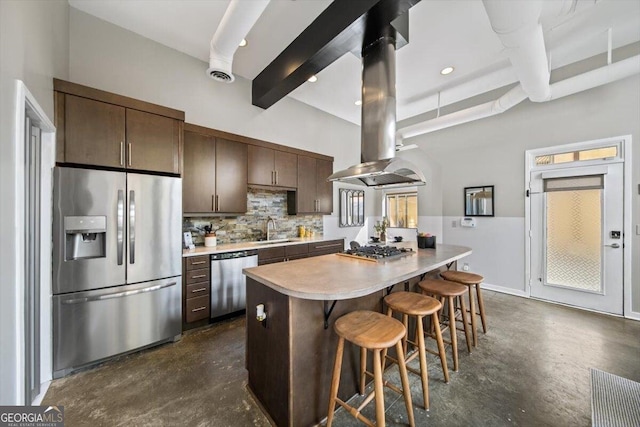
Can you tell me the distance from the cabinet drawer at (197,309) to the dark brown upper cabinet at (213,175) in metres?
1.09

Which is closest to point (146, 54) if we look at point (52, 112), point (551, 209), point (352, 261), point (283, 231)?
point (52, 112)

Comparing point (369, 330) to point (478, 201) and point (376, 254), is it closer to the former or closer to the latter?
point (376, 254)

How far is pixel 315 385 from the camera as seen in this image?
1.58 metres

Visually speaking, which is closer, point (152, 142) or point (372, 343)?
point (372, 343)

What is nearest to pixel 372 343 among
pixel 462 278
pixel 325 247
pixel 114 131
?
pixel 462 278

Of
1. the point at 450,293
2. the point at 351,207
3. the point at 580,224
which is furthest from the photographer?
the point at 351,207

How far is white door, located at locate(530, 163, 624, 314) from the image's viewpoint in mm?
3225

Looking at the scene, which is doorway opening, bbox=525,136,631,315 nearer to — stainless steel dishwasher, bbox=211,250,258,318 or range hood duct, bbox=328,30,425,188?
range hood duct, bbox=328,30,425,188

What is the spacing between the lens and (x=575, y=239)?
11.6 ft

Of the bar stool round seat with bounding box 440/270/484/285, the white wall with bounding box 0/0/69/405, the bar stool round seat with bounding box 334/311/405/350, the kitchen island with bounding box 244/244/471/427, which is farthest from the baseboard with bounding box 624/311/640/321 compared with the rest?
the white wall with bounding box 0/0/69/405

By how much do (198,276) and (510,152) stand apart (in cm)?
511

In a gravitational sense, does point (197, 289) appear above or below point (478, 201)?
below

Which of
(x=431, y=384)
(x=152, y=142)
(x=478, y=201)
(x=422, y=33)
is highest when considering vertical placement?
(x=422, y=33)

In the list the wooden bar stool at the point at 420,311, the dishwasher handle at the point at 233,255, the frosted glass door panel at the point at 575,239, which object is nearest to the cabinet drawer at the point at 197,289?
the dishwasher handle at the point at 233,255
